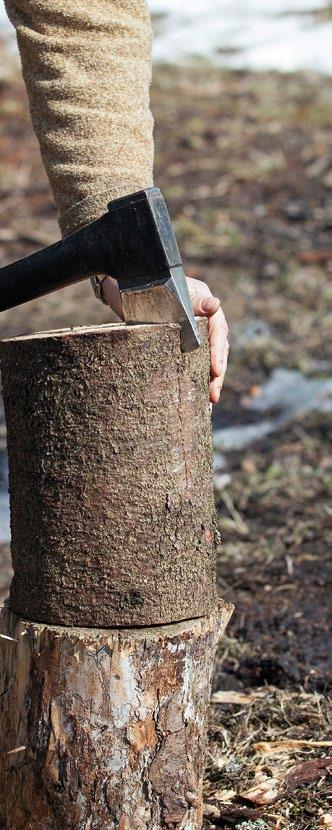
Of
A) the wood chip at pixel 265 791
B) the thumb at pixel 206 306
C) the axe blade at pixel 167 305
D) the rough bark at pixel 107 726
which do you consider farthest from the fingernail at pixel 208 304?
the wood chip at pixel 265 791

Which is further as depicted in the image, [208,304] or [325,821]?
[325,821]

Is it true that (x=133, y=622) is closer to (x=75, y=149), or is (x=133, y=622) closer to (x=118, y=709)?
(x=118, y=709)

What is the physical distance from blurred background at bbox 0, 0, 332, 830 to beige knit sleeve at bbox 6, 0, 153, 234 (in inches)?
51.2

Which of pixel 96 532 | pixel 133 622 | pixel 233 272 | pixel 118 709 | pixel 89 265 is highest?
pixel 233 272

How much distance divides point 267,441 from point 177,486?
298 centimetres

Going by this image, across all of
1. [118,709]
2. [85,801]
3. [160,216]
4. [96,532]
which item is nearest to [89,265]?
[160,216]

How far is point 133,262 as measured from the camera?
1751mm

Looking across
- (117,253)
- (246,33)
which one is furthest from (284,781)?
(246,33)

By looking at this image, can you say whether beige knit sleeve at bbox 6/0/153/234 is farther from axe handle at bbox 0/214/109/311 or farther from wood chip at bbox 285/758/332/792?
wood chip at bbox 285/758/332/792

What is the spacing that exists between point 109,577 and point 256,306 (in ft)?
14.3

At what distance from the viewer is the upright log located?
5.85 feet

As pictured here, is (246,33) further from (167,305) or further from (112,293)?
(167,305)

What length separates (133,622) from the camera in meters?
1.84

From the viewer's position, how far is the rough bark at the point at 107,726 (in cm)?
181
